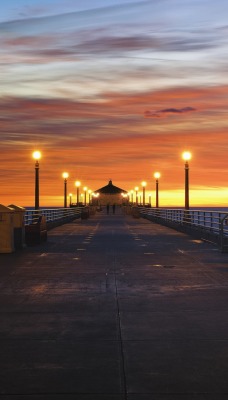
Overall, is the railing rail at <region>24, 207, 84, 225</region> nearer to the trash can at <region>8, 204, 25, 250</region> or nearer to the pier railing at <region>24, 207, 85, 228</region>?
the pier railing at <region>24, 207, 85, 228</region>

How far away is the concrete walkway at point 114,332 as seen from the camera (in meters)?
5.68

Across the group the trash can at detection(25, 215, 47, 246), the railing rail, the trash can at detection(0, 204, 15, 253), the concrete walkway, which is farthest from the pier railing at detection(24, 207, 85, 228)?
the concrete walkway

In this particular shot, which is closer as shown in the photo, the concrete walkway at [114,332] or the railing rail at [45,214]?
the concrete walkway at [114,332]

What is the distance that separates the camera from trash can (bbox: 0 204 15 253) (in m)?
19.5

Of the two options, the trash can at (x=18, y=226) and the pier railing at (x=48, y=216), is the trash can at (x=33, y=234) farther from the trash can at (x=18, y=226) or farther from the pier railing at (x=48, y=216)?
the trash can at (x=18, y=226)

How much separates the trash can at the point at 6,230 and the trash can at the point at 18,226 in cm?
76

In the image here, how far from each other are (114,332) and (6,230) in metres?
12.3

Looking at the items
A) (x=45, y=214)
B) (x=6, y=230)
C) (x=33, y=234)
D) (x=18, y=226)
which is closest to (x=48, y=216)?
(x=45, y=214)

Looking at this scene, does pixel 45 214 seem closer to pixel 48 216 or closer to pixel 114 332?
pixel 48 216

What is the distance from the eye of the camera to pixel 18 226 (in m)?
21.3

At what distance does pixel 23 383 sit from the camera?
18.8ft

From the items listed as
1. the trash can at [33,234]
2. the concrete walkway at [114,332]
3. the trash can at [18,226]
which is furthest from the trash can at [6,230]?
the concrete walkway at [114,332]

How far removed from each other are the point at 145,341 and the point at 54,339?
1152mm

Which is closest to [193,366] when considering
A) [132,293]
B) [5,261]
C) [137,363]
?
[137,363]
